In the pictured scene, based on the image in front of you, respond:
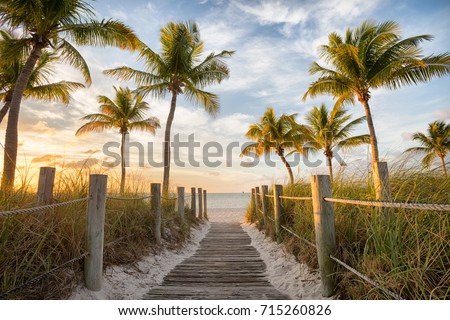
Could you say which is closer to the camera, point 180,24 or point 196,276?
point 196,276

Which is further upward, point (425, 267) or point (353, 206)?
point (353, 206)

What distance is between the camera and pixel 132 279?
3803 millimetres

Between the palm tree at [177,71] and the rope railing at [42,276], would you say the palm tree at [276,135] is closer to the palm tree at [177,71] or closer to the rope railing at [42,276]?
the palm tree at [177,71]

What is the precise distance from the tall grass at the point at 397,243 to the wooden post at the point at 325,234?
0.34 feet

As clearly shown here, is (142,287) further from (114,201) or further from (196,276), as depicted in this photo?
(114,201)

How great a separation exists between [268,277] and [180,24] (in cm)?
1295

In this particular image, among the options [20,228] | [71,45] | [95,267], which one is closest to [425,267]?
[95,267]

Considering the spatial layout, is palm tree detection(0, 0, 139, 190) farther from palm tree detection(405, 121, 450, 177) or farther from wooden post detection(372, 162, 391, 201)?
palm tree detection(405, 121, 450, 177)

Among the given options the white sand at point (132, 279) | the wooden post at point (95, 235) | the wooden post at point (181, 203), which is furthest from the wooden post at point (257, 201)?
the wooden post at point (95, 235)

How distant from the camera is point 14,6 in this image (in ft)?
28.1

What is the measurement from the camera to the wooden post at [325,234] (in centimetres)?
301

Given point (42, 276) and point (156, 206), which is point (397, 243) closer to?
point (42, 276)

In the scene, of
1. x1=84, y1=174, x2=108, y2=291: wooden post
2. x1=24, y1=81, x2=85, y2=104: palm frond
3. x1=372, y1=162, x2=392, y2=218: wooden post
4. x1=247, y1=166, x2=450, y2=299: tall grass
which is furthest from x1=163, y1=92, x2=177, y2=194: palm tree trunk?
x1=372, y1=162, x2=392, y2=218: wooden post

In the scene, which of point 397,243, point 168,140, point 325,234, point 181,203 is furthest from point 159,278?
point 168,140
